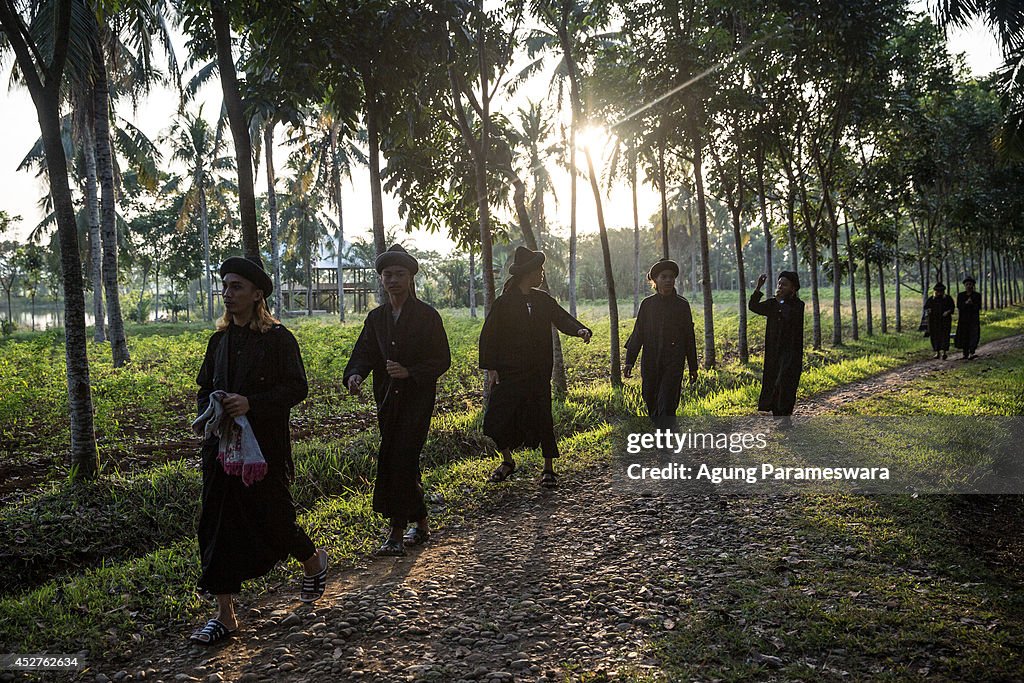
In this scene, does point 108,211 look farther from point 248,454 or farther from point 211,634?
point 211,634

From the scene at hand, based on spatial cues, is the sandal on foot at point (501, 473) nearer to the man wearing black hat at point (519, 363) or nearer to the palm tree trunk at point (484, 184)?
the man wearing black hat at point (519, 363)

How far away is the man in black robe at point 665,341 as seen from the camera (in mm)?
7875

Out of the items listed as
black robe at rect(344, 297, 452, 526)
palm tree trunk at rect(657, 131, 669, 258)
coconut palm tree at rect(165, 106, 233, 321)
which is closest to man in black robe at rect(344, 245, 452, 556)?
black robe at rect(344, 297, 452, 526)

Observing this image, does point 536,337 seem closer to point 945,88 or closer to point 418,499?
point 418,499

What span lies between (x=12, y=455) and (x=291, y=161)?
91.2 feet

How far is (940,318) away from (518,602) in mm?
15653

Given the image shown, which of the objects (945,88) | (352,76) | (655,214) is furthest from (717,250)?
(352,76)

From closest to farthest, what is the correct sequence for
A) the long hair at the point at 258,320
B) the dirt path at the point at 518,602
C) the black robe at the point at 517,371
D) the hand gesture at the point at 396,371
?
the dirt path at the point at 518,602
the long hair at the point at 258,320
the hand gesture at the point at 396,371
the black robe at the point at 517,371

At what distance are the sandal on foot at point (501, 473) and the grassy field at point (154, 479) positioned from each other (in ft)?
0.49

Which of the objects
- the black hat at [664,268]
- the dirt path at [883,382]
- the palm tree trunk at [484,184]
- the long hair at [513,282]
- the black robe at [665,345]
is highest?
the palm tree trunk at [484,184]

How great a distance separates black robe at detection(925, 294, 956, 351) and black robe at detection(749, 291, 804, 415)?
9592mm

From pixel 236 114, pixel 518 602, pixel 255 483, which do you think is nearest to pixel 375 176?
pixel 236 114

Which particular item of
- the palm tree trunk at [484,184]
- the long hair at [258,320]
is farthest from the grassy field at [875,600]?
the palm tree trunk at [484,184]

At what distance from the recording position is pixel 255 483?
3820mm
